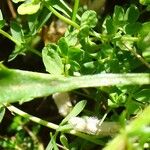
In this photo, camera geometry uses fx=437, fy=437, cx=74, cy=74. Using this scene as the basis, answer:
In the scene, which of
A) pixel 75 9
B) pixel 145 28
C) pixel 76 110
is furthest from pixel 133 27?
pixel 76 110

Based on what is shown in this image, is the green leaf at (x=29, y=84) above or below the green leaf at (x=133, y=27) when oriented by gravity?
above

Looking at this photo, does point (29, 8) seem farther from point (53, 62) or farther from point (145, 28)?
point (145, 28)

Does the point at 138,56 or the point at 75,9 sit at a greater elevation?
the point at 75,9

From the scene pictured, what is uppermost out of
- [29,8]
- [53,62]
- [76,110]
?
[29,8]

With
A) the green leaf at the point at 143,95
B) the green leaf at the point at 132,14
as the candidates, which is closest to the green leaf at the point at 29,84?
the green leaf at the point at 143,95

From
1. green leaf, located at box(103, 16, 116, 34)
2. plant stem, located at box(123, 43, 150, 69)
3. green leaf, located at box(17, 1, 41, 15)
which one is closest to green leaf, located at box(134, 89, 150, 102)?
plant stem, located at box(123, 43, 150, 69)

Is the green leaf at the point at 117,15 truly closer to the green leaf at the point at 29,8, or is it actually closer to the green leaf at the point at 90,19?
the green leaf at the point at 90,19

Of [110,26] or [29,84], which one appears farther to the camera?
[110,26]
